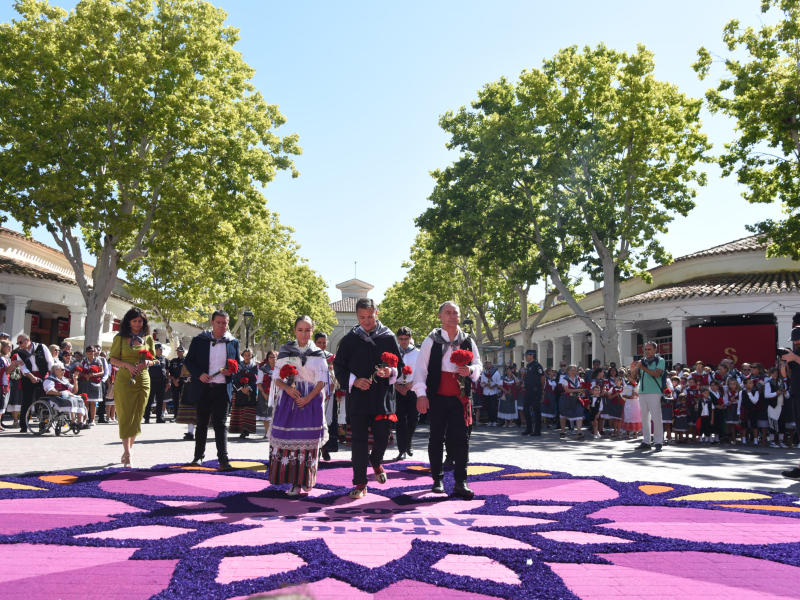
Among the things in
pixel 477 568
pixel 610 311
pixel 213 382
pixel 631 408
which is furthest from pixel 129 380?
pixel 610 311

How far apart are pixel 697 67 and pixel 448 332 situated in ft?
56.7

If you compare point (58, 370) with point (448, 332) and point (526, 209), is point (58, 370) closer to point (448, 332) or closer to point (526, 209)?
point (448, 332)

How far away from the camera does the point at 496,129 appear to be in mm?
25016

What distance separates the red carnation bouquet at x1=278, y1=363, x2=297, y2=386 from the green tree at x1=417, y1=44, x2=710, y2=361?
58.3 feet

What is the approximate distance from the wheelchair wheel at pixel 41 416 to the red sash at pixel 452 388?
32.1ft

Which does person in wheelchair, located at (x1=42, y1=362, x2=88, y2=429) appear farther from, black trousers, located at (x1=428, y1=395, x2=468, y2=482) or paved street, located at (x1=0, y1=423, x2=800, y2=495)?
black trousers, located at (x1=428, y1=395, x2=468, y2=482)

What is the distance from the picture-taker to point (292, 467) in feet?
22.3

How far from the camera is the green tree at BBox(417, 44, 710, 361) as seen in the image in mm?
22859

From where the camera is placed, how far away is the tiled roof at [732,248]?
29297 millimetres

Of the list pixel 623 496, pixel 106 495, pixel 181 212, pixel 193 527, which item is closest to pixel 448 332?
pixel 623 496

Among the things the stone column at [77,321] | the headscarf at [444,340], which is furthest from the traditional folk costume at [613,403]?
the stone column at [77,321]

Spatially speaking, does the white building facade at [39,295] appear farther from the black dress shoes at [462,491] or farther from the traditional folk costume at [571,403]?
the black dress shoes at [462,491]

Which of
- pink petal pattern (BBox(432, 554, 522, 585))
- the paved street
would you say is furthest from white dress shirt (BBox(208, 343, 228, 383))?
pink petal pattern (BBox(432, 554, 522, 585))

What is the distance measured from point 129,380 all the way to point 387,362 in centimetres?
377
